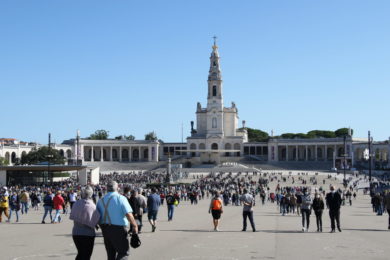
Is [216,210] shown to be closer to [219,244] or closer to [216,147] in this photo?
[219,244]

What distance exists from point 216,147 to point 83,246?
10910cm

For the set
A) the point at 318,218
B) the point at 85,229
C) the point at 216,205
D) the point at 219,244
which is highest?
the point at 85,229

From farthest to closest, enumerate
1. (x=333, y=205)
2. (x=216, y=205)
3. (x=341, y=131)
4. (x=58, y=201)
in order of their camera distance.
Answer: (x=341, y=131)
(x=58, y=201)
(x=216, y=205)
(x=333, y=205)

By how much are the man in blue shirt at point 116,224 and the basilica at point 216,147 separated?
330ft

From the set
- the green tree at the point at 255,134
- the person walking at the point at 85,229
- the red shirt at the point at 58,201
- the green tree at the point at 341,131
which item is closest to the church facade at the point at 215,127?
the green tree at the point at 255,134

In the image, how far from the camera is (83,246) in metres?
7.67

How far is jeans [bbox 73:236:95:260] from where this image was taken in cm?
764

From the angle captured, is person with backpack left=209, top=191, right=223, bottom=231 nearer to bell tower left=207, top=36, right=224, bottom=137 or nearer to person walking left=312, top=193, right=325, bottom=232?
person walking left=312, top=193, right=325, bottom=232

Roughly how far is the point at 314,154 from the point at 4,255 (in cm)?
11058

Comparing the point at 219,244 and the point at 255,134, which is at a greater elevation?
the point at 255,134

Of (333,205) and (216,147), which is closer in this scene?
(333,205)

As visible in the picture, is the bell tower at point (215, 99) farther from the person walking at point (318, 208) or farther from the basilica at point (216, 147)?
the person walking at point (318, 208)

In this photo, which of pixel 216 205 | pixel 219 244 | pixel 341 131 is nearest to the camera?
pixel 219 244

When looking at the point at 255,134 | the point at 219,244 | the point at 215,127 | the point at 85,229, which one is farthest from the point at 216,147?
the point at 85,229
